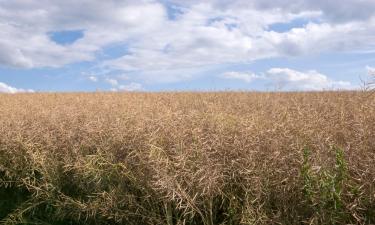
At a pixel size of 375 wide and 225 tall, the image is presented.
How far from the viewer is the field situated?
4301mm

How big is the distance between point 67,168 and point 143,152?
168 centimetres

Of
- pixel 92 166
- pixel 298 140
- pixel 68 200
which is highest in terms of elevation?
pixel 298 140

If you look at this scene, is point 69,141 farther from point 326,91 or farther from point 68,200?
point 326,91

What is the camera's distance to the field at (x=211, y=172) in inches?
169

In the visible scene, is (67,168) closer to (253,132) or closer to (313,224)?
(253,132)

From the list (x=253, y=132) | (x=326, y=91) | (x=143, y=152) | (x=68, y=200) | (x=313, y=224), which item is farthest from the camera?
(x=326, y=91)

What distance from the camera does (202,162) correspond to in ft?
16.3

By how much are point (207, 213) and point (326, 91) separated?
7.99 metres

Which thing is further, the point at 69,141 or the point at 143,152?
the point at 69,141

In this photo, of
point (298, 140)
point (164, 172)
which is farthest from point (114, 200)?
point (298, 140)

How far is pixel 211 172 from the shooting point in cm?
487

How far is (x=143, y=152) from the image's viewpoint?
18.6 feet

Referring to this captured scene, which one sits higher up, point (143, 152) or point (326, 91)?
point (326, 91)

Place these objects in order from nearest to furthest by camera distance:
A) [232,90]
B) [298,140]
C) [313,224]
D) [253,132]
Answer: [313,224]
[298,140]
[253,132]
[232,90]
